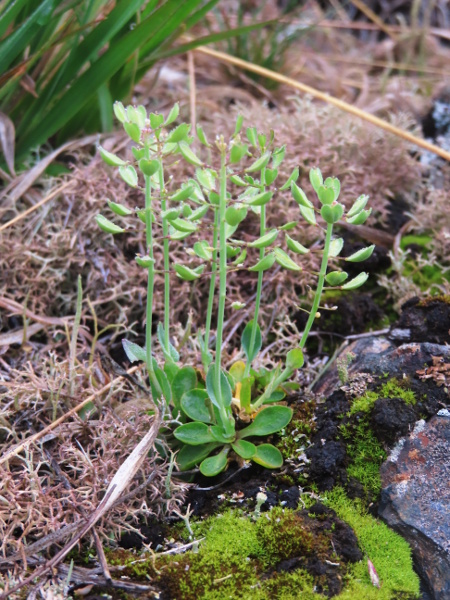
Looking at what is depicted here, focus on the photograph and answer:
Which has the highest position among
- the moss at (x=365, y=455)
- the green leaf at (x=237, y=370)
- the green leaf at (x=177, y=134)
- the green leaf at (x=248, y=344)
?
the green leaf at (x=177, y=134)

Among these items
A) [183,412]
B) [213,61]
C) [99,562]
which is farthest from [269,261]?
[213,61]

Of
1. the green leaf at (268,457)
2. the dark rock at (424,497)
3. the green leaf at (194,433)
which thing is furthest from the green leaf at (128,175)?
the dark rock at (424,497)

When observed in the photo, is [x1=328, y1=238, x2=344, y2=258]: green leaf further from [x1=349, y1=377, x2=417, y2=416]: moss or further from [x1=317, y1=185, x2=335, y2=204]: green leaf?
[x1=349, y1=377, x2=417, y2=416]: moss

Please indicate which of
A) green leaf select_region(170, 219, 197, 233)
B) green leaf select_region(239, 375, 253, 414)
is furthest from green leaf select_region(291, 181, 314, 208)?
green leaf select_region(239, 375, 253, 414)

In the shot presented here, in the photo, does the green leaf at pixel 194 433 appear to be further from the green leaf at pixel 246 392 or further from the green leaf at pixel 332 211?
the green leaf at pixel 332 211

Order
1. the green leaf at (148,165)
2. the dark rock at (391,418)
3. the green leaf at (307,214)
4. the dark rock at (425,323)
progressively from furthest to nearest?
the dark rock at (425,323), the dark rock at (391,418), the green leaf at (307,214), the green leaf at (148,165)

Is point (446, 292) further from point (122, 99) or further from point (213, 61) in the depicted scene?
point (213, 61)

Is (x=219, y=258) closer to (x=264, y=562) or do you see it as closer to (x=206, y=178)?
(x=206, y=178)
